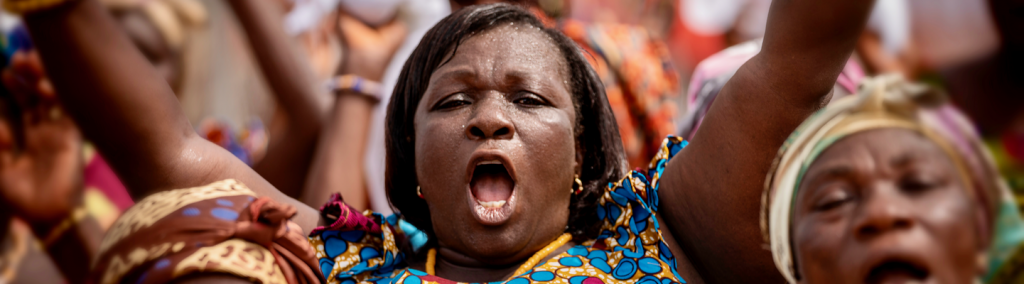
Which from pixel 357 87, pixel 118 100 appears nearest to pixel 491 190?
pixel 118 100

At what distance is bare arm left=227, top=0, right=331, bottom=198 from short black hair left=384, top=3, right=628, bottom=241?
4.33ft

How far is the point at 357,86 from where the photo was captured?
3.54 m

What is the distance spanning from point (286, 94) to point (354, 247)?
5.29 ft

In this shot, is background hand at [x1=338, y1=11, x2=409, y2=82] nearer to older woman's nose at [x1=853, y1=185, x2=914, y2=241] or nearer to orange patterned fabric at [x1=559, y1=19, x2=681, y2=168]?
orange patterned fabric at [x1=559, y1=19, x2=681, y2=168]

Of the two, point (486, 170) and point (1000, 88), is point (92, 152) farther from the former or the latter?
point (1000, 88)

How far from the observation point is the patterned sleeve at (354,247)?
6.49 feet

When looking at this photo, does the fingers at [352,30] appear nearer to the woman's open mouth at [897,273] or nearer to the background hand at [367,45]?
the background hand at [367,45]

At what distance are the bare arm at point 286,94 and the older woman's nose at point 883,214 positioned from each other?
8.87 ft

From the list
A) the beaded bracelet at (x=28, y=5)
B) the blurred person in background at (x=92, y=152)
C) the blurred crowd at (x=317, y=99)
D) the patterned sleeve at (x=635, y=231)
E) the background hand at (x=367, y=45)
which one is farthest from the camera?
the background hand at (x=367, y=45)

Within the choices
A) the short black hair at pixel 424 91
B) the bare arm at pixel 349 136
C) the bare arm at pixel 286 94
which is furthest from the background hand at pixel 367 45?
the short black hair at pixel 424 91

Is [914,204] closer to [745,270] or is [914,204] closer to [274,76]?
[745,270]

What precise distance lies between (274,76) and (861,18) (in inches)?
102

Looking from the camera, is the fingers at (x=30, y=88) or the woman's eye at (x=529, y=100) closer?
the woman's eye at (x=529, y=100)

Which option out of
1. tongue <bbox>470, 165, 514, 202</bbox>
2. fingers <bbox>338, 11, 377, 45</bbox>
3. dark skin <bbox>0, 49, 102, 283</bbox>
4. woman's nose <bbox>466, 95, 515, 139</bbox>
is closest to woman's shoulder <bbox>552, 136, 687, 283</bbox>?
tongue <bbox>470, 165, 514, 202</bbox>
